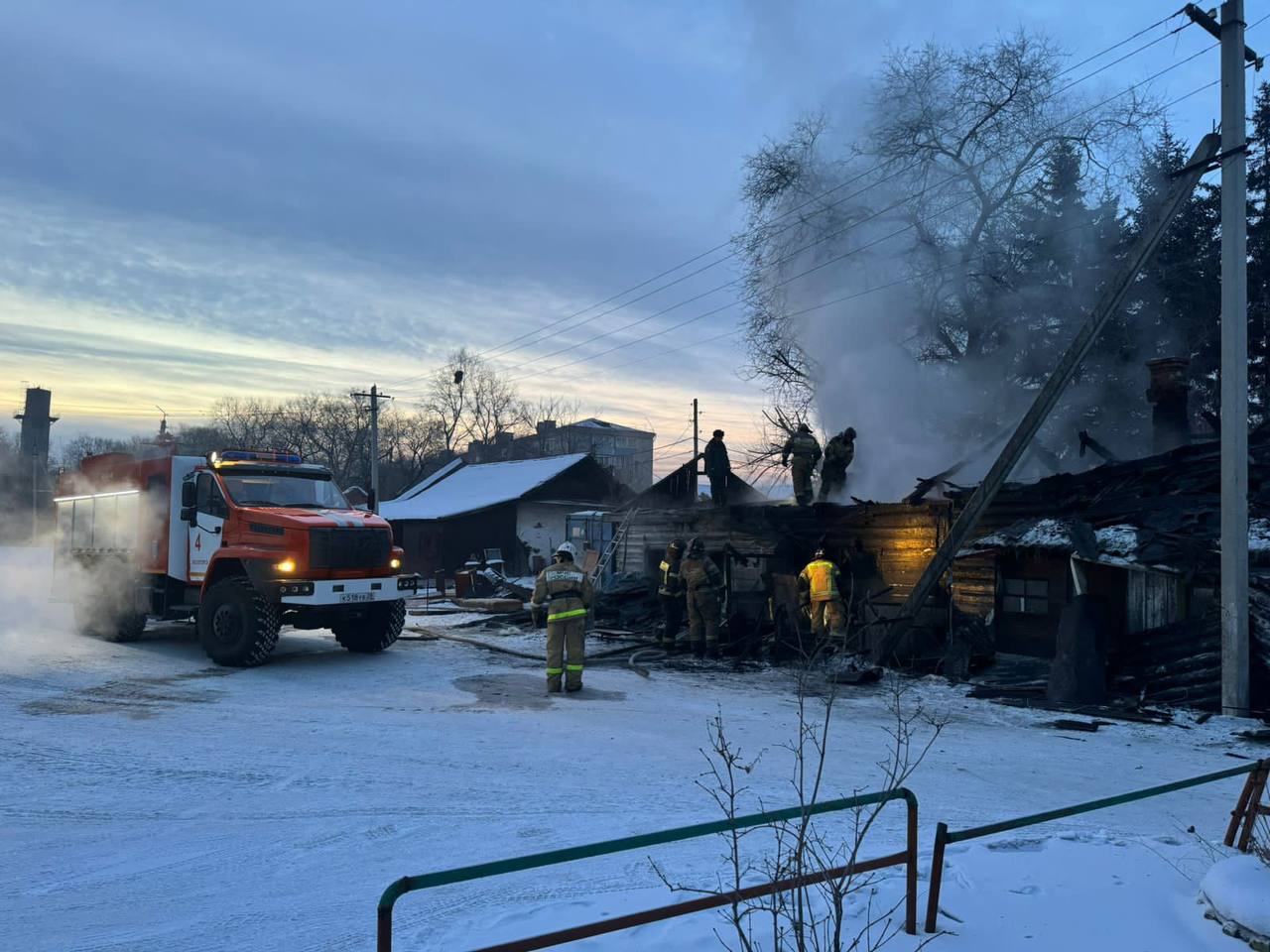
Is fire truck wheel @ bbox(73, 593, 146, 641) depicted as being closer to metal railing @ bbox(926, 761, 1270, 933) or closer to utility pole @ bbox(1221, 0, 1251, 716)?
metal railing @ bbox(926, 761, 1270, 933)

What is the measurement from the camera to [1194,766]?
761 cm

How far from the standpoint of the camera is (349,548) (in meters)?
12.0

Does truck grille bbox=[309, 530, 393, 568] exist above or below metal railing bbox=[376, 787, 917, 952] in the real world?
above

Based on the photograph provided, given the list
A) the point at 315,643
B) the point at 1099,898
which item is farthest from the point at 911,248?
the point at 1099,898

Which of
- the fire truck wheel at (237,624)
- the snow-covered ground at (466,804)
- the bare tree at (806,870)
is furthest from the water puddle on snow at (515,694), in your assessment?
the fire truck wheel at (237,624)

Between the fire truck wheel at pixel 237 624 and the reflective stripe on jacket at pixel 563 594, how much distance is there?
3913 mm

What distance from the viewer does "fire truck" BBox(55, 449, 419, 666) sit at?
1163 centimetres

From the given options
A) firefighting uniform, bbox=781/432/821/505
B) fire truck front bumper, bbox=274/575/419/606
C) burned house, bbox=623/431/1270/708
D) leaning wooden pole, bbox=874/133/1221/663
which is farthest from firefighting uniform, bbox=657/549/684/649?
fire truck front bumper, bbox=274/575/419/606

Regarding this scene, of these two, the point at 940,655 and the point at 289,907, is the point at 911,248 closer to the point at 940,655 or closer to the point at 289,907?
the point at 940,655

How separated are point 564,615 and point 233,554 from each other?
504cm

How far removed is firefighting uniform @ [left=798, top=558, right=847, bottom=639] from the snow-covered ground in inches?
72.0

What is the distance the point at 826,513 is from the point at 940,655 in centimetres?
419

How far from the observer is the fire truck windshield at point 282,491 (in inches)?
493

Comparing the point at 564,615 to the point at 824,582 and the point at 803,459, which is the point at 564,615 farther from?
the point at 803,459
